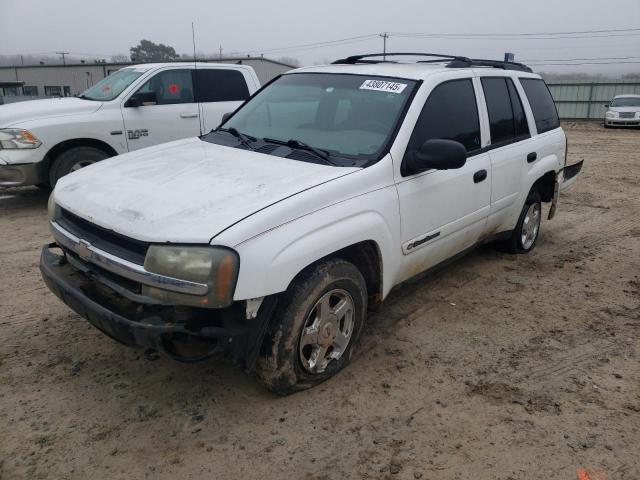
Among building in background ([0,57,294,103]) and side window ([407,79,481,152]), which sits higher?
building in background ([0,57,294,103])

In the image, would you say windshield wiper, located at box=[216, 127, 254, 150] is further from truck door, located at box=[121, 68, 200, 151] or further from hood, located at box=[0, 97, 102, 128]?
hood, located at box=[0, 97, 102, 128]

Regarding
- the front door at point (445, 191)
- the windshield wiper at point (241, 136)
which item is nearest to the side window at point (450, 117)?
the front door at point (445, 191)

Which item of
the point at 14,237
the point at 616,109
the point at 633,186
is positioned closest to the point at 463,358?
the point at 14,237

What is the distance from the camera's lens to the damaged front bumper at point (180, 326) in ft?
8.01

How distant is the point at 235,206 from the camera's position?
8.44 feet

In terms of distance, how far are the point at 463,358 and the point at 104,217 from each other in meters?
2.39

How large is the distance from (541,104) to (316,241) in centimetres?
365

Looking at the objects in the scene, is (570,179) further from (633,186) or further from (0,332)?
(0,332)

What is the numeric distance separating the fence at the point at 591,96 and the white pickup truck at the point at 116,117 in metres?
→ 24.7

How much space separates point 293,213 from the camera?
2.61 meters

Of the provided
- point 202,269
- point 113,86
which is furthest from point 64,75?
point 202,269

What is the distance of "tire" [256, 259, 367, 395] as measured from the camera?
2691 millimetres

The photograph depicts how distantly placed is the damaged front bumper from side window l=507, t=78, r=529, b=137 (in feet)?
10.4

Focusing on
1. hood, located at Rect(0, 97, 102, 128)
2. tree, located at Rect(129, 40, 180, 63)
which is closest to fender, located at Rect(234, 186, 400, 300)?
hood, located at Rect(0, 97, 102, 128)
